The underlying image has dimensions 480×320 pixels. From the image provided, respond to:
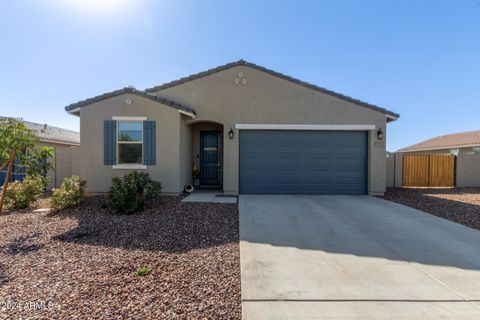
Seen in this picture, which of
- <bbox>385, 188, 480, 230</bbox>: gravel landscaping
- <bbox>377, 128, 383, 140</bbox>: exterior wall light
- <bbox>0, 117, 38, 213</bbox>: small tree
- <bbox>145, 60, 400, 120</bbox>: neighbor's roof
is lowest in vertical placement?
<bbox>385, 188, 480, 230</bbox>: gravel landscaping

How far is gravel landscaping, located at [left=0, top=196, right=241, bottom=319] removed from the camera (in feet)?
8.22

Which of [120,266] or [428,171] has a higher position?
[428,171]

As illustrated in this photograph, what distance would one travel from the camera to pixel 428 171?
12.4 metres

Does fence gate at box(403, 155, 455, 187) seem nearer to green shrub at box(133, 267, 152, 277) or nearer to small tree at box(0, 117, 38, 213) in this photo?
green shrub at box(133, 267, 152, 277)

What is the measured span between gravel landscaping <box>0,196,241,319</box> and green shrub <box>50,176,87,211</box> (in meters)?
0.49

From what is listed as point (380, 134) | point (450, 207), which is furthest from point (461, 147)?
point (450, 207)

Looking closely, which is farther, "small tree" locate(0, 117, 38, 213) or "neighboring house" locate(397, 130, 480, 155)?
"neighboring house" locate(397, 130, 480, 155)

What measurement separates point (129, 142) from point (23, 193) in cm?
339

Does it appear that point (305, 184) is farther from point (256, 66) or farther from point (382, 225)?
point (256, 66)

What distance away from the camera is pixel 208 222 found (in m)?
5.54

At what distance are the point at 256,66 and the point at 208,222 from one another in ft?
22.0

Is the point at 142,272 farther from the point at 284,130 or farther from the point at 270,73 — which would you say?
the point at 270,73

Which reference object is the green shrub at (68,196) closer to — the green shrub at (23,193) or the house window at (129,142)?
the green shrub at (23,193)

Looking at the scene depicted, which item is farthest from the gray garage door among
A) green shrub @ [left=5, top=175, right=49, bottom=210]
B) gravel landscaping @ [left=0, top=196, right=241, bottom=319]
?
green shrub @ [left=5, top=175, right=49, bottom=210]
